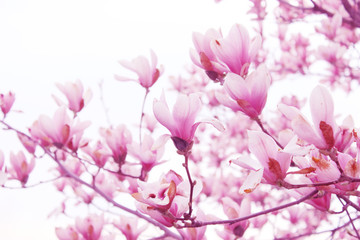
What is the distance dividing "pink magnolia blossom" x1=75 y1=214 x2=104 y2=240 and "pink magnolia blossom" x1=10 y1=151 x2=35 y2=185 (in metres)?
0.34

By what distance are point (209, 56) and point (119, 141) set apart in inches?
28.1

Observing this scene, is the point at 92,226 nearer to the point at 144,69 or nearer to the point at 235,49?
the point at 144,69

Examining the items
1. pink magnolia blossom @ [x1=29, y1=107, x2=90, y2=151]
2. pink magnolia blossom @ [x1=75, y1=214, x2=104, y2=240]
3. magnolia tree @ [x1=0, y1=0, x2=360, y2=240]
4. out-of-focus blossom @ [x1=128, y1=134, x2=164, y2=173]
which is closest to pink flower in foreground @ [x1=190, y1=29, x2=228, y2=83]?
magnolia tree @ [x1=0, y1=0, x2=360, y2=240]

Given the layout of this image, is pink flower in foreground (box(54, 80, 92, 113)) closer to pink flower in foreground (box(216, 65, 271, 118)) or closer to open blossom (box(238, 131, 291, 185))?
pink flower in foreground (box(216, 65, 271, 118))

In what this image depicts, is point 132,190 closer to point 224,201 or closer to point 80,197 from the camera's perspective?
point 224,201

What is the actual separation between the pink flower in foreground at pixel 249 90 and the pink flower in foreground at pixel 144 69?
0.67 meters

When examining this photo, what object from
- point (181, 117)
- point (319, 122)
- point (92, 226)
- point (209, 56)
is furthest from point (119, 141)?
point (319, 122)

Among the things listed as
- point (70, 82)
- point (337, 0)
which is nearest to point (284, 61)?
point (337, 0)

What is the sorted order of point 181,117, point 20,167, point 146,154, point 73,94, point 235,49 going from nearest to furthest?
point 181,117 < point 235,49 < point 146,154 < point 73,94 < point 20,167

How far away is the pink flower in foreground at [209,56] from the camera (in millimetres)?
1084

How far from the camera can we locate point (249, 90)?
3.14ft

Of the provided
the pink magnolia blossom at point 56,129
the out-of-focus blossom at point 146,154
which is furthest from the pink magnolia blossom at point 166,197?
the pink magnolia blossom at point 56,129

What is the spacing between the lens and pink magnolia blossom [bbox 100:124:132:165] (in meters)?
1.67

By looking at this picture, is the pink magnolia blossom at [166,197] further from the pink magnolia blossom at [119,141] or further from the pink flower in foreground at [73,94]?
the pink flower in foreground at [73,94]
